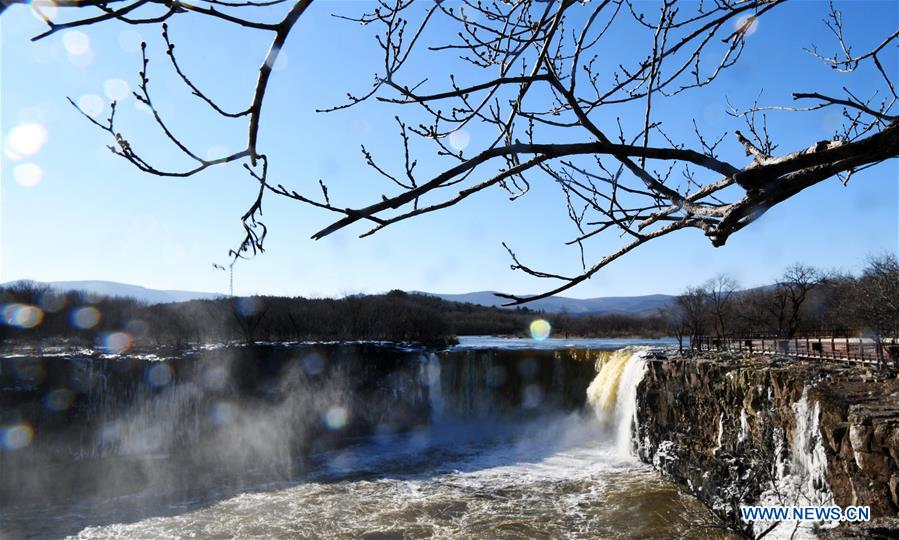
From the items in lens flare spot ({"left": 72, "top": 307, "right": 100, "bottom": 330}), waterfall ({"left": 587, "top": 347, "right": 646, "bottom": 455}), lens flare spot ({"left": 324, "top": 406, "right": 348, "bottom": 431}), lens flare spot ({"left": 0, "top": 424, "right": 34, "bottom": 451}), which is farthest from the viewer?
lens flare spot ({"left": 72, "top": 307, "right": 100, "bottom": 330})

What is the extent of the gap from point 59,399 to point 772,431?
21.2 metres

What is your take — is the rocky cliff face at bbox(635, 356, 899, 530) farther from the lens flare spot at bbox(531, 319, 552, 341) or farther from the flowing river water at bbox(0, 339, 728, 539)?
the lens flare spot at bbox(531, 319, 552, 341)

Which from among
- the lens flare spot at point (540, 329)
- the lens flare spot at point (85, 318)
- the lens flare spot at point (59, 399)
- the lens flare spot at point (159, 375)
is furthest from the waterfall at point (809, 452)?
the lens flare spot at point (85, 318)

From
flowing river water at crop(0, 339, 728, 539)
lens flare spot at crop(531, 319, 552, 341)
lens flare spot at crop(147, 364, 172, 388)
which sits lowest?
flowing river water at crop(0, 339, 728, 539)

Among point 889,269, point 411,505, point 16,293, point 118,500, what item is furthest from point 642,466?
point 16,293

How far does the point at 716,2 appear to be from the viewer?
3.45 m

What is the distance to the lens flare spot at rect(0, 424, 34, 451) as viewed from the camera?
19062mm

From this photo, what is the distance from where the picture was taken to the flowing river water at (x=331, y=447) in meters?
14.1

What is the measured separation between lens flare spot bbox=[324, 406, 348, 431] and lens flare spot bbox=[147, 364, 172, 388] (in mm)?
6651

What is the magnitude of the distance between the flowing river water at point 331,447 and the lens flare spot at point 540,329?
27.5 metres

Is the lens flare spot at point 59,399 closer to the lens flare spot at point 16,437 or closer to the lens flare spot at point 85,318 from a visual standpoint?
the lens flare spot at point 16,437

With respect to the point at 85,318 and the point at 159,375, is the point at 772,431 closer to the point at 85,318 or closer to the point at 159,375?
the point at 159,375

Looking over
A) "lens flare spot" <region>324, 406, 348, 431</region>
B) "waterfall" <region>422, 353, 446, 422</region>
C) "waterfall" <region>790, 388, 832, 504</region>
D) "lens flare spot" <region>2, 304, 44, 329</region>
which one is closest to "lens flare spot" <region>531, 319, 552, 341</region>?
"waterfall" <region>422, 353, 446, 422</region>

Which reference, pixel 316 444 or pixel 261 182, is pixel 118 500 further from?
pixel 261 182
